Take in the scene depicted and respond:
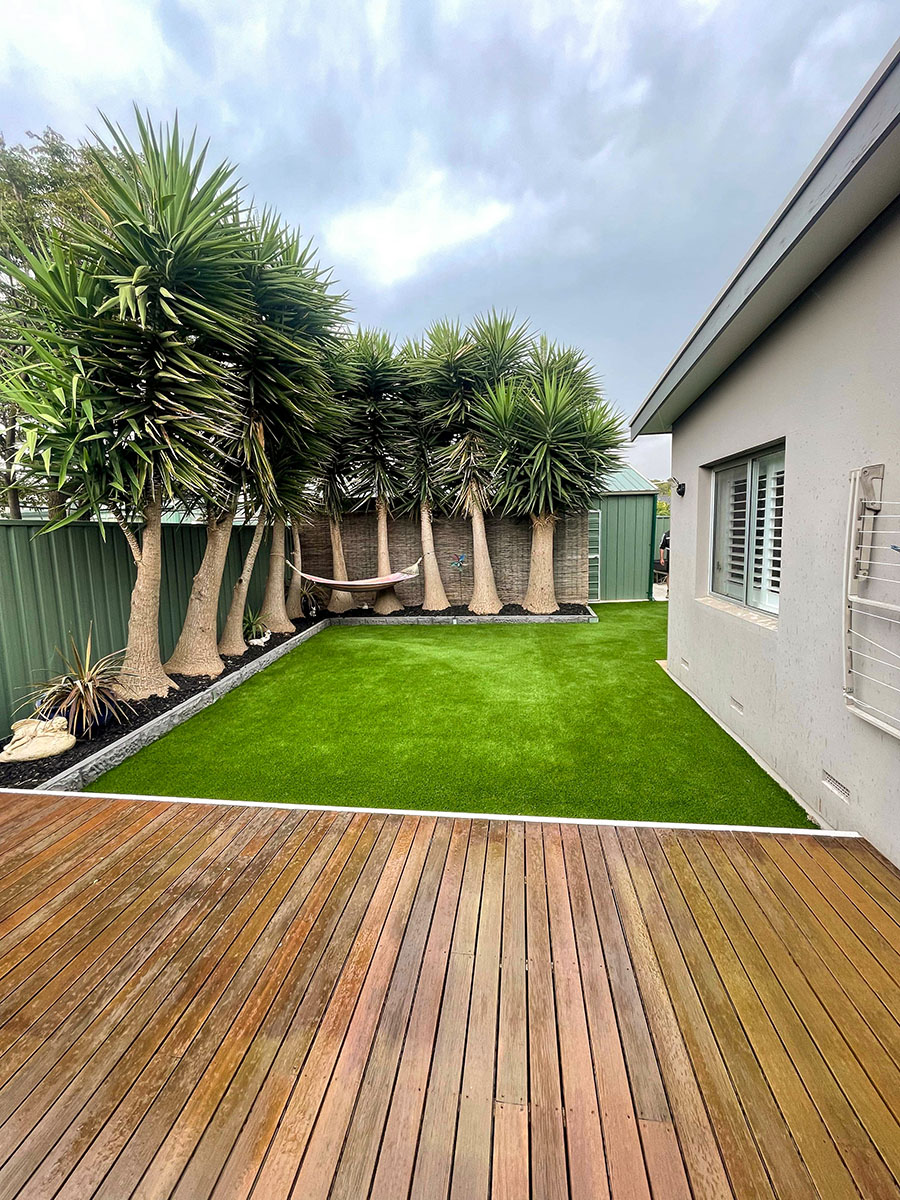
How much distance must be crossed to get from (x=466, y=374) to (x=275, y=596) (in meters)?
4.27

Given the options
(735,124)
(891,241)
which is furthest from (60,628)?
(735,124)

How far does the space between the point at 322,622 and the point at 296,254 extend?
15.1 feet

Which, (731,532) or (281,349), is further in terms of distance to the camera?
(281,349)

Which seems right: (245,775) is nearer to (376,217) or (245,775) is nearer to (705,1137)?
(705,1137)

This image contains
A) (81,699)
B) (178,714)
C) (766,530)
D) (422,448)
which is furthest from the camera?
(422,448)

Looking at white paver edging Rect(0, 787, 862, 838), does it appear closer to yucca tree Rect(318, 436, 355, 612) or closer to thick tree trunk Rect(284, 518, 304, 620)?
thick tree trunk Rect(284, 518, 304, 620)

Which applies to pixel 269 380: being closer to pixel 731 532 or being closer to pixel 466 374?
pixel 466 374

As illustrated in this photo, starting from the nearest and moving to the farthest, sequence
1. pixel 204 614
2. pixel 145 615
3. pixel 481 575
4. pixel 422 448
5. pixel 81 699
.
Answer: pixel 81 699
pixel 145 615
pixel 204 614
pixel 422 448
pixel 481 575

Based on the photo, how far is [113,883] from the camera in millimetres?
1912

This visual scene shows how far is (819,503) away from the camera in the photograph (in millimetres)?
2365

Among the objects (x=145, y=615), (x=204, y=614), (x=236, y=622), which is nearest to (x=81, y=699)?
(x=145, y=615)

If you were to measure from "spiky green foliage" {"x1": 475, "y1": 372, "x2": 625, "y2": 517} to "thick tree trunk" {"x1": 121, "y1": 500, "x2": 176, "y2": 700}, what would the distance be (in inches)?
194

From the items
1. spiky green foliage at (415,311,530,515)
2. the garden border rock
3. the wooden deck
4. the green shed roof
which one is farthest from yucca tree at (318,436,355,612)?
the wooden deck

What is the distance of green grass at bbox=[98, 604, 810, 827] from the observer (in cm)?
262
